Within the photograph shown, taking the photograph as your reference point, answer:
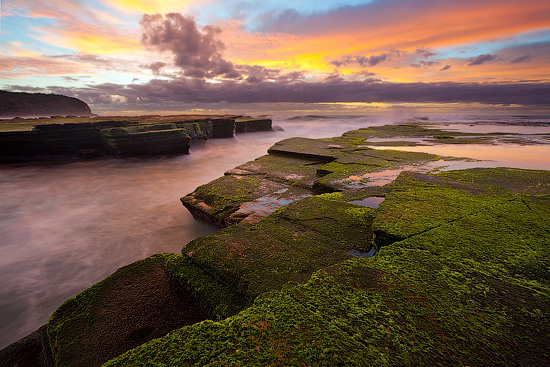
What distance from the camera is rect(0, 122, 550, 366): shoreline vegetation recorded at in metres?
1.25

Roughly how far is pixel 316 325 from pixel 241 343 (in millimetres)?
415

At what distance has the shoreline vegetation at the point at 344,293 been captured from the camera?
125 cm

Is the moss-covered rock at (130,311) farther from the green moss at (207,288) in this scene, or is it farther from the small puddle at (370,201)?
the small puddle at (370,201)

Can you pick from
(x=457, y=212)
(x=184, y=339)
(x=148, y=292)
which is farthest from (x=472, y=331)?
(x=148, y=292)

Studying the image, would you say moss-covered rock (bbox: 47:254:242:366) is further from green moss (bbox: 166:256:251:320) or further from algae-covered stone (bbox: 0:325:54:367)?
algae-covered stone (bbox: 0:325:54:367)

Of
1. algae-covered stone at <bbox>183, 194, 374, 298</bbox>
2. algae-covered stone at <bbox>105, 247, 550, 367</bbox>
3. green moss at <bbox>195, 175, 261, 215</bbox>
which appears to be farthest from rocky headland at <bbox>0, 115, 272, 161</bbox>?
algae-covered stone at <bbox>105, 247, 550, 367</bbox>

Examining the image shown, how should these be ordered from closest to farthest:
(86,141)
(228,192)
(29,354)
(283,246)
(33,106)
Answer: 1. (29,354)
2. (283,246)
3. (228,192)
4. (86,141)
5. (33,106)

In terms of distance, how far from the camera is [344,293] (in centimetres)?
159

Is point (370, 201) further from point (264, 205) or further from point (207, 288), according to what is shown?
point (207, 288)

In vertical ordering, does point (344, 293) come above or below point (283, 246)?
above

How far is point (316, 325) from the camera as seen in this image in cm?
136

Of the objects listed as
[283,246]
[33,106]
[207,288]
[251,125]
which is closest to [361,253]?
[283,246]

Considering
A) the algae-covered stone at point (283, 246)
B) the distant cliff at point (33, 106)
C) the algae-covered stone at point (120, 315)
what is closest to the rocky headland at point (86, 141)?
the algae-covered stone at point (120, 315)

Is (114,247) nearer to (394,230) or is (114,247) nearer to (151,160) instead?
(394,230)
